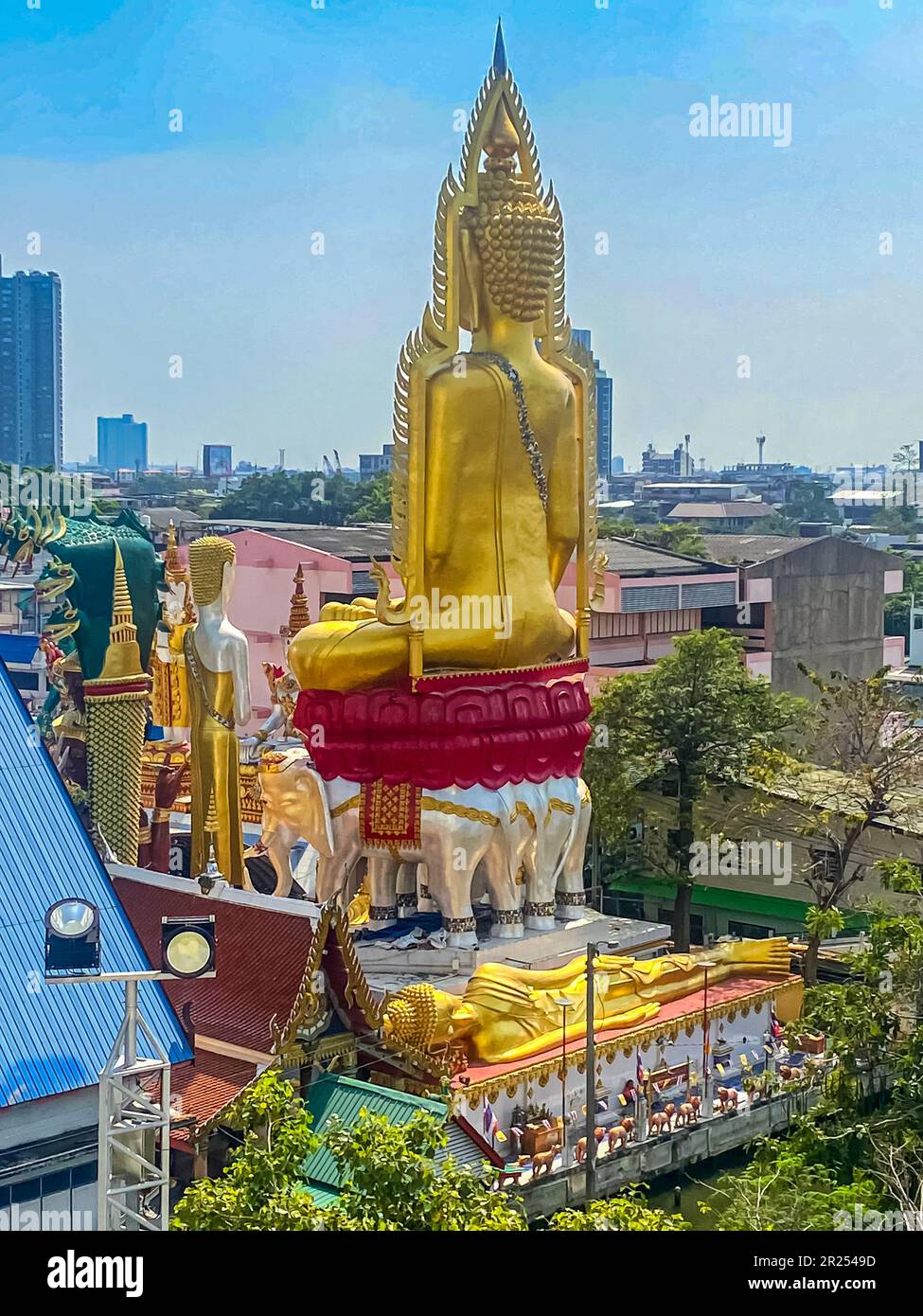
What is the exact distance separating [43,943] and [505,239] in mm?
11687

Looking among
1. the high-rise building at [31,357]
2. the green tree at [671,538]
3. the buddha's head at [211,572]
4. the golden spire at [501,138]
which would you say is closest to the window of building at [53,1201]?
the buddha's head at [211,572]

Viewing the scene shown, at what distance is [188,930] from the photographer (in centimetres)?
1233

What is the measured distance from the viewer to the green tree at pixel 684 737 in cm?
3034

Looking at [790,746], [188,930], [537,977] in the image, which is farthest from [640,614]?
[188,930]

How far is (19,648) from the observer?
3775 centimetres

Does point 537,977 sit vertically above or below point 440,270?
below

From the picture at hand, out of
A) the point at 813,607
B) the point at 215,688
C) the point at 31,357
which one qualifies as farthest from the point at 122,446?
the point at 215,688

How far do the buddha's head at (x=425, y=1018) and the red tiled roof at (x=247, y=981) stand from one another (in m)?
1.08

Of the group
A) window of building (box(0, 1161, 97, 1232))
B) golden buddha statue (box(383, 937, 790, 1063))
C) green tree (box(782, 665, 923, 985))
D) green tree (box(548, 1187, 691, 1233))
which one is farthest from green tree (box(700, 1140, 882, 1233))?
green tree (box(782, 665, 923, 985))

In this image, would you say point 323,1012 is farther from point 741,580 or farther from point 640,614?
point 741,580

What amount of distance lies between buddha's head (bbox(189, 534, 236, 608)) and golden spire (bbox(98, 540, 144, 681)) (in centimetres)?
203

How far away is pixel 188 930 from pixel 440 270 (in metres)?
12.7

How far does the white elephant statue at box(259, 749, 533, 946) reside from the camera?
2289 cm

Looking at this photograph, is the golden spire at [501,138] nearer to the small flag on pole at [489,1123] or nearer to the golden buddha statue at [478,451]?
the golden buddha statue at [478,451]
